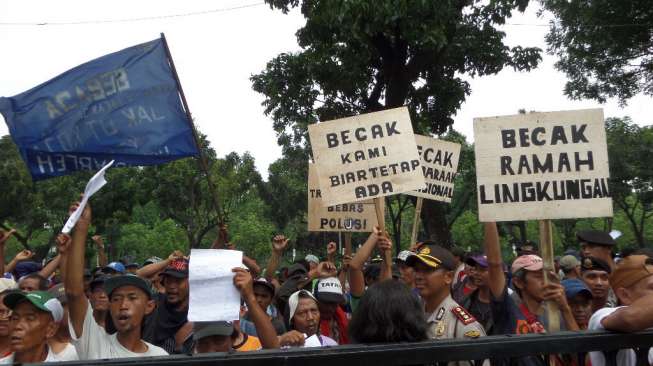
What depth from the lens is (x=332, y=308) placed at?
199 inches

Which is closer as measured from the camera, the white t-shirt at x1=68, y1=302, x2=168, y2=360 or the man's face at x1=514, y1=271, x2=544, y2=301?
the white t-shirt at x1=68, y1=302, x2=168, y2=360

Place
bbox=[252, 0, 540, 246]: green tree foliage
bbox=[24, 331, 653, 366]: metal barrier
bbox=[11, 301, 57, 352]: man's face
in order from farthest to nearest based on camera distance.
A: bbox=[252, 0, 540, 246]: green tree foliage
bbox=[11, 301, 57, 352]: man's face
bbox=[24, 331, 653, 366]: metal barrier

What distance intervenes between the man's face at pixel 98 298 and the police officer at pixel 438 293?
263 centimetres

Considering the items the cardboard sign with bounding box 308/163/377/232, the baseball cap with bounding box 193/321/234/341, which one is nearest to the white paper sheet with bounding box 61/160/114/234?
the baseball cap with bounding box 193/321/234/341

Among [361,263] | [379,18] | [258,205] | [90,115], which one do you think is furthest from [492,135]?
[258,205]

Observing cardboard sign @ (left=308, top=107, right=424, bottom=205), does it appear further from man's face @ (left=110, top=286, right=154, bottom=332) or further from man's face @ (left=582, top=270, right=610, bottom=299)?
man's face @ (left=110, top=286, right=154, bottom=332)

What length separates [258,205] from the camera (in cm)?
3841

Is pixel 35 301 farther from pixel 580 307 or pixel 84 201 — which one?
pixel 580 307

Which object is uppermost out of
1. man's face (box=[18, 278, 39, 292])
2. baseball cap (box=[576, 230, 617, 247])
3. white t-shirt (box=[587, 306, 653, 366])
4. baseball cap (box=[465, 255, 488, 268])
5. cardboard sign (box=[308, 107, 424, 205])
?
cardboard sign (box=[308, 107, 424, 205])

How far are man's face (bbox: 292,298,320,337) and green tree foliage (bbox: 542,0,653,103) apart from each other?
15605 mm

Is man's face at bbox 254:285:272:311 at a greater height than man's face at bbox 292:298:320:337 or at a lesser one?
greater

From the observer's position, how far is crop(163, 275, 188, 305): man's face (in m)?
4.87

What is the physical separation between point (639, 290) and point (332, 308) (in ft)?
8.58

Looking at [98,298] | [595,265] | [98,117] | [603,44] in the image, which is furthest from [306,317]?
[603,44]
